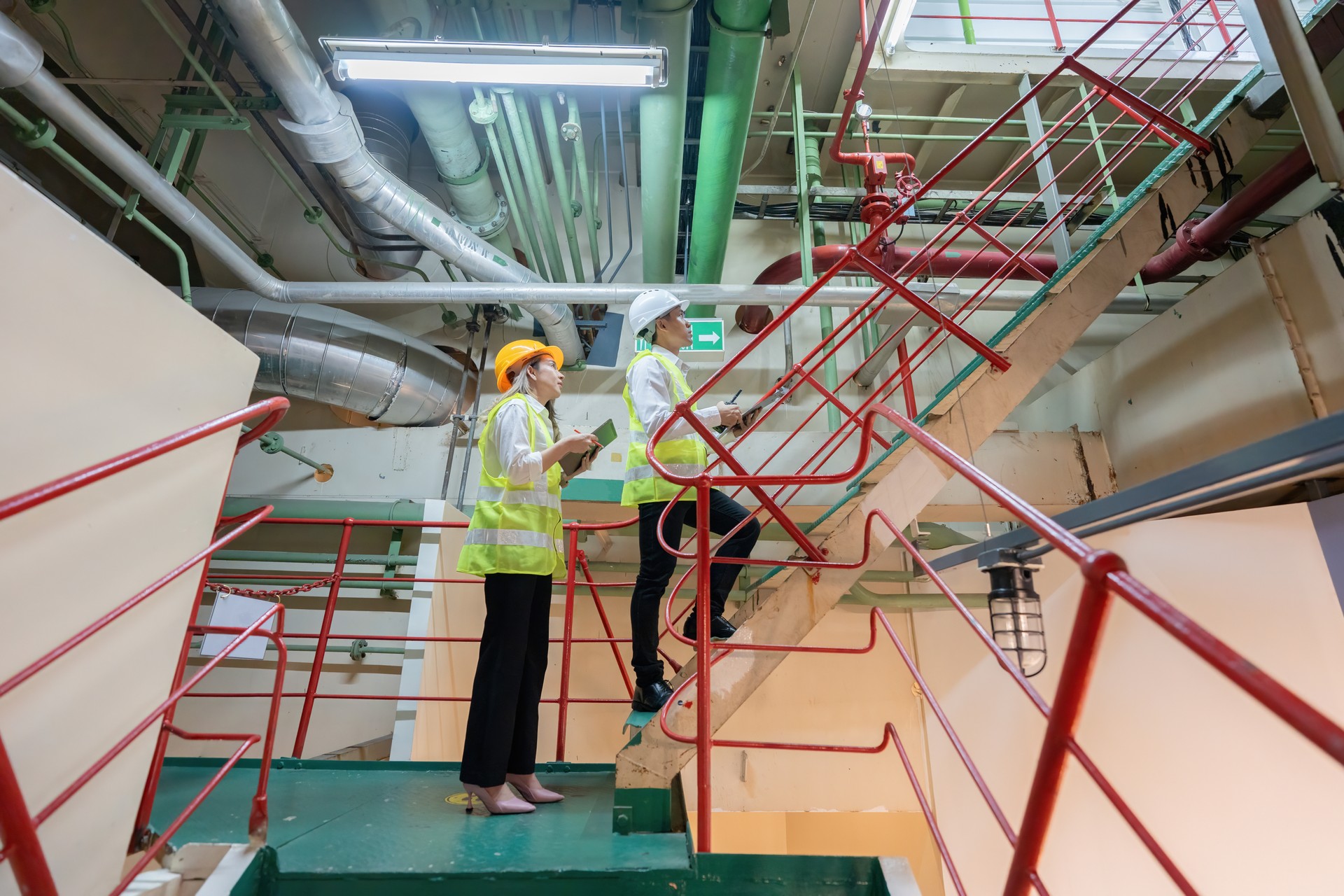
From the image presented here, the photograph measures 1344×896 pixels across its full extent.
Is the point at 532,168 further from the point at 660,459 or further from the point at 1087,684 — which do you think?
the point at 1087,684

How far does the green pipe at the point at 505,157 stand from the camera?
3262mm

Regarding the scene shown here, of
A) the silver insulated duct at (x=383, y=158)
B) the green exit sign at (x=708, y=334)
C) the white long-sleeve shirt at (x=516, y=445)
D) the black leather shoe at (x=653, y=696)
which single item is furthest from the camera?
the silver insulated duct at (x=383, y=158)

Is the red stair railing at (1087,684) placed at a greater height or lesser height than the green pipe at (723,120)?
lesser

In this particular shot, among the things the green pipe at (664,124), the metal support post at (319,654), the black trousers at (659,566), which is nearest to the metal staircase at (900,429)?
the black trousers at (659,566)

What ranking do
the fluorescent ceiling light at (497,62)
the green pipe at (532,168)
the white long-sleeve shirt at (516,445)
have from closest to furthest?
1. the white long-sleeve shirt at (516,445)
2. the fluorescent ceiling light at (497,62)
3. the green pipe at (532,168)

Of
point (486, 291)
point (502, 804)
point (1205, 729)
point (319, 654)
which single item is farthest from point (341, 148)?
point (1205, 729)

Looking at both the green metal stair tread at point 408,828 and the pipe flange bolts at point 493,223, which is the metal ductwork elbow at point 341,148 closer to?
the pipe flange bolts at point 493,223

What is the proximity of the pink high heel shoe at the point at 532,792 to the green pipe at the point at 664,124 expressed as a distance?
3.19 meters

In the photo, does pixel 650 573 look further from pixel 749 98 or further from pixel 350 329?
pixel 350 329

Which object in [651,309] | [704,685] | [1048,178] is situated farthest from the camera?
[1048,178]

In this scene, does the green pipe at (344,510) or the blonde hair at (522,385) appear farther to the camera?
the green pipe at (344,510)

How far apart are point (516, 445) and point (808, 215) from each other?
11.8 ft

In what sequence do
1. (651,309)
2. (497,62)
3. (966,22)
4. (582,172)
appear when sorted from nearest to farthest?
(651,309) < (497,62) < (582,172) < (966,22)

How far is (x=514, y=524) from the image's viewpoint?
195 centimetres
